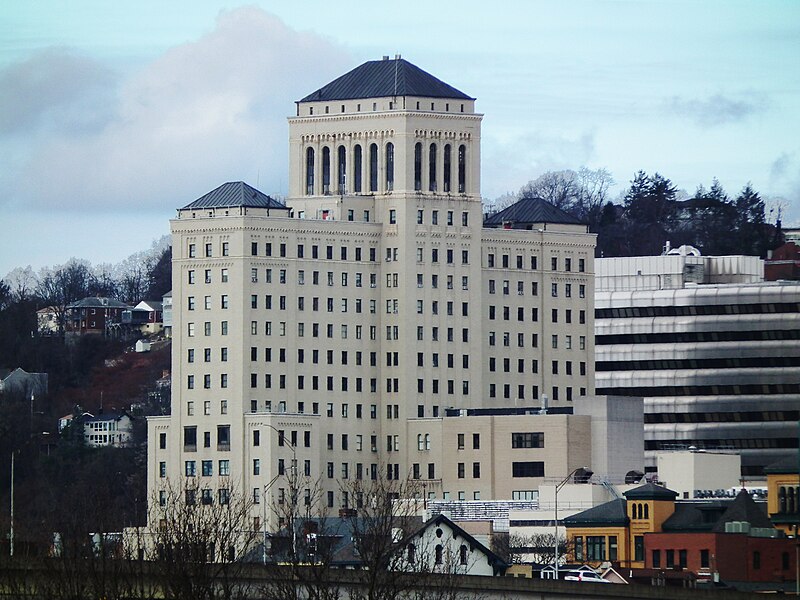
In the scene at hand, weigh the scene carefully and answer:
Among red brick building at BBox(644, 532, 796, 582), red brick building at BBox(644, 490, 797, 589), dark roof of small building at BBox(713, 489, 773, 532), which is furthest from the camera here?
dark roof of small building at BBox(713, 489, 773, 532)

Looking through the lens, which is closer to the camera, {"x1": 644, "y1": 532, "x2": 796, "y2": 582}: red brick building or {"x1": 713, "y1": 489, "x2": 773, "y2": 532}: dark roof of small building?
{"x1": 644, "y1": 532, "x2": 796, "y2": 582}: red brick building

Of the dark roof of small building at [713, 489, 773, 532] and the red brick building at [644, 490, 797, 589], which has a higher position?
the dark roof of small building at [713, 489, 773, 532]

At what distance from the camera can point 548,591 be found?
144m

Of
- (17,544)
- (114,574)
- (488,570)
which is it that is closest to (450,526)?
(488,570)

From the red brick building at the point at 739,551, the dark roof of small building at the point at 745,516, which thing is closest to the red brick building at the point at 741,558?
the red brick building at the point at 739,551

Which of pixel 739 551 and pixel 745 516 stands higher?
pixel 745 516

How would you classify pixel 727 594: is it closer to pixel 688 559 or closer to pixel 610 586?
pixel 610 586

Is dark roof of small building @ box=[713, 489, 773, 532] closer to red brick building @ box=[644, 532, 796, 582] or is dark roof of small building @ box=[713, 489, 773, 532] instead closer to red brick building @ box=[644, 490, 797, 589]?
red brick building @ box=[644, 490, 797, 589]

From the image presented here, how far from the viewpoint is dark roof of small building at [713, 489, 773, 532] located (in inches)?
7766

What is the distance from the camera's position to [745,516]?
198m

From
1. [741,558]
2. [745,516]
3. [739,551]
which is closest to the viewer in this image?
[741,558]

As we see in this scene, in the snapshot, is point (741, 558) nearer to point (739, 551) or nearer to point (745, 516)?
point (739, 551)

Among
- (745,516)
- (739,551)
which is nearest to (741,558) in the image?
(739,551)

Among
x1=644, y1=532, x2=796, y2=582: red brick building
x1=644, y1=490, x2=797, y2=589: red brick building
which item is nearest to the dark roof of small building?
x1=644, y1=490, x2=797, y2=589: red brick building
